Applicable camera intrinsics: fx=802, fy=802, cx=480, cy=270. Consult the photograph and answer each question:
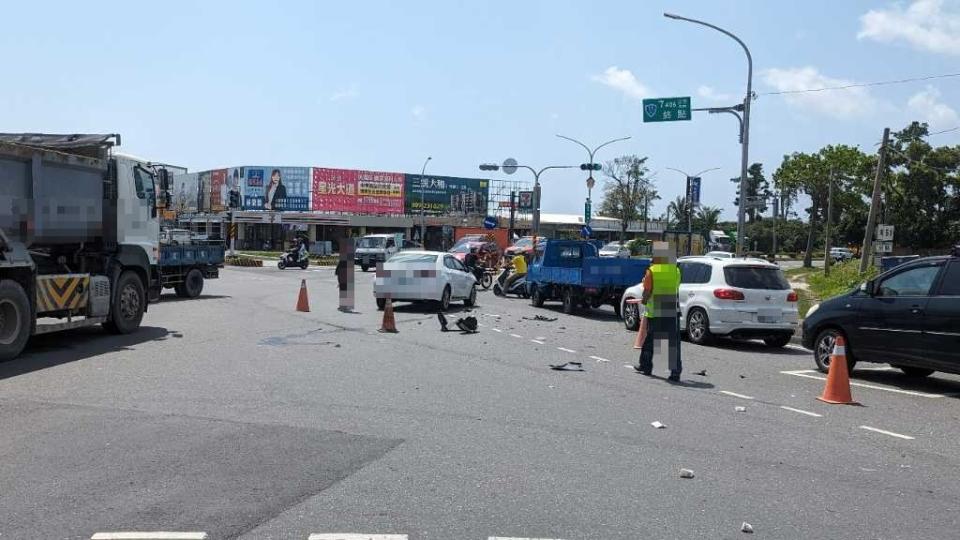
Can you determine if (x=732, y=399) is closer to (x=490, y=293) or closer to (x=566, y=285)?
(x=566, y=285)

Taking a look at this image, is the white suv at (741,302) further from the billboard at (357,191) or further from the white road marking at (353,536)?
the billboard at (357,191)

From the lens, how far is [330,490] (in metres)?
5.52

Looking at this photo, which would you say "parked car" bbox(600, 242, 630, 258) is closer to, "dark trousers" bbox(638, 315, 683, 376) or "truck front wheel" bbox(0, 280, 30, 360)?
"dark trousers" bbox(638, 315, 683, 376)

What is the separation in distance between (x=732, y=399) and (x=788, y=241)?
96789 millimetres

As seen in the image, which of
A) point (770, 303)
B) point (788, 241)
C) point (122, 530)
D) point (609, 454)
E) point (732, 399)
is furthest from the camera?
point (788, 241)

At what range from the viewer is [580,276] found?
20.1 meters

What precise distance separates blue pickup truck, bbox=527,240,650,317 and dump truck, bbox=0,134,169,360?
10244 millimetres

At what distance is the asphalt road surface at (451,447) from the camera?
16.6ft

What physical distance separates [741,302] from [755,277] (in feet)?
1.92

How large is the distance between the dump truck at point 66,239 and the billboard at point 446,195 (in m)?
69.0

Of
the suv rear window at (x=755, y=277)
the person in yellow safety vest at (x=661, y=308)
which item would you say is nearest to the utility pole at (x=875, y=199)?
the suv rear window at (x=755, y=277)

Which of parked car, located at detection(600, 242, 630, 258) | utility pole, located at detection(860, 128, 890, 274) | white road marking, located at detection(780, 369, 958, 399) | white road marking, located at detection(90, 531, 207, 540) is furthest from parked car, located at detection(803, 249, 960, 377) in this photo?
utility pole, located at detection(860, 128, 890, 274)

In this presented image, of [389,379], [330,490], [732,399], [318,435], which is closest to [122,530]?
[330,490]

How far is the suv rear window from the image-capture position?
14555 millimetres
